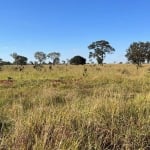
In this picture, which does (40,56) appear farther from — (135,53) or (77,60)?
(135,53)

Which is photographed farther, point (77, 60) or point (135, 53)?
point (77, 60)

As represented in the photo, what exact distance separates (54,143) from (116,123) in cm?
124

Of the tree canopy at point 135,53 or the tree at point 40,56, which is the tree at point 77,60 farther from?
the tree canopy at point 135,53

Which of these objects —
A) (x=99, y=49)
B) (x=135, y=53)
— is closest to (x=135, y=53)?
(x=135, y=53)

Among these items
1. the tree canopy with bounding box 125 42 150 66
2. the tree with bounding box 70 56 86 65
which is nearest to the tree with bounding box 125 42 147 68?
the tree canopy with bounding box 125 42 150 66

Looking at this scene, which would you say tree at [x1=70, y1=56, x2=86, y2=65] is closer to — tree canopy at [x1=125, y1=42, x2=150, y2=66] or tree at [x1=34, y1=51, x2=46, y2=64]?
tree at [x1=34, y1=51, x2=46, y2=64]

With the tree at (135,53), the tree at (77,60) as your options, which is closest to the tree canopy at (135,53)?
the tree at (135,53)

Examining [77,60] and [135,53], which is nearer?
[135,53]

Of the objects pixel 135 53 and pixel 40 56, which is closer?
pixel 135 53

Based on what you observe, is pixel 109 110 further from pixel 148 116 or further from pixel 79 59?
pixel 79 59

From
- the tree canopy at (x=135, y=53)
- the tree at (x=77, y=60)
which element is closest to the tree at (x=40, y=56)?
the tree at (x=77, y=60)

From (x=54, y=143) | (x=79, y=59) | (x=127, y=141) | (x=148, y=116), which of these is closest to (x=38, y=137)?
(x=54, y=143)

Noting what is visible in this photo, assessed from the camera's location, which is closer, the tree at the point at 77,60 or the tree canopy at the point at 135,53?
the tree canopy at the point at 135,53

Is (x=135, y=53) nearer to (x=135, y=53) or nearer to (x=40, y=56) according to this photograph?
(x=135, y=53)
